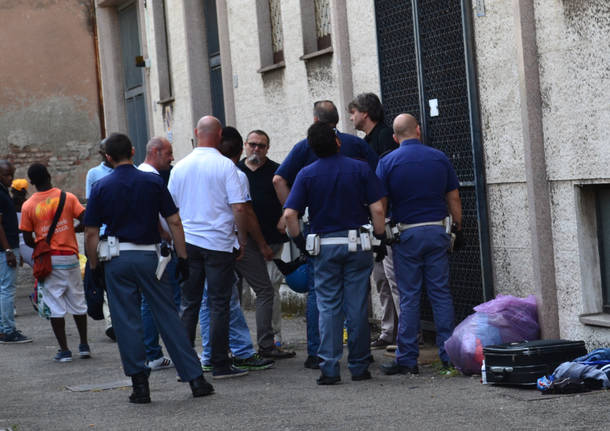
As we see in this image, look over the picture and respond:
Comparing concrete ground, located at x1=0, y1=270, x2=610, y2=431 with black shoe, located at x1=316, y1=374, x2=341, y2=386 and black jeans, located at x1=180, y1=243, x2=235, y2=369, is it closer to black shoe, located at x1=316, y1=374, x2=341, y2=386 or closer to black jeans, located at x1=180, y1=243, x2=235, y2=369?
black shoe, located at x1=316, y1=374, x2=341, y2=386

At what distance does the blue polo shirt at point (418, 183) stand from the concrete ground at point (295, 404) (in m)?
1.19

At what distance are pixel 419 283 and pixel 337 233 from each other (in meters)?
0.79

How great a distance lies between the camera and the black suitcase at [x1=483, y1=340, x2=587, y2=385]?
730cm

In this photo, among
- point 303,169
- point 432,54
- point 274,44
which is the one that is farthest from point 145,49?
point 303,169

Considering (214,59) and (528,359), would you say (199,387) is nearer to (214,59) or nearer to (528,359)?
(528,359)

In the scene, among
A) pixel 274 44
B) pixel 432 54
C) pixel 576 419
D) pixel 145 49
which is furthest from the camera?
pixel 145 49

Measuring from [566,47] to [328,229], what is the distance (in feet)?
6.83

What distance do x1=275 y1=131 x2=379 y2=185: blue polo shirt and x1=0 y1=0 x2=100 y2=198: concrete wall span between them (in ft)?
52.0

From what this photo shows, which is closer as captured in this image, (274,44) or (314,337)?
(314,337)

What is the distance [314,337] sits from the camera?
8719mm

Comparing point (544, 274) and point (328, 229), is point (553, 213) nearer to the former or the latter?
point (544, 274)

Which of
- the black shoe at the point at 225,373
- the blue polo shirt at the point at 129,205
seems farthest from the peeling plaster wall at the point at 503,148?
the blue polo shirt at the point at 129,205

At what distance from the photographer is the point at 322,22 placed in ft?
40.0

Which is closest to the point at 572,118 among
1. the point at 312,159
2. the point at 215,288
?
the point at 312,159
